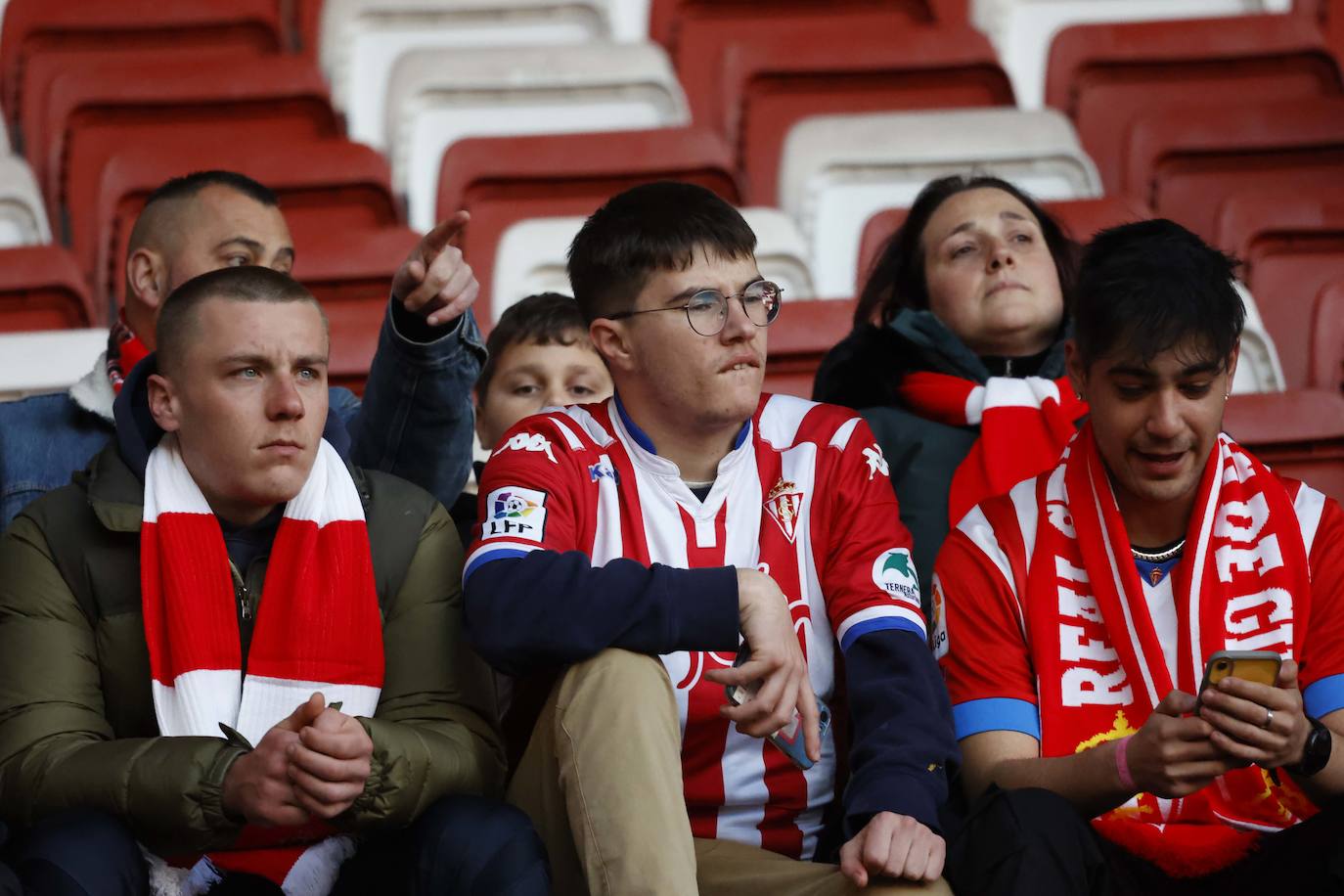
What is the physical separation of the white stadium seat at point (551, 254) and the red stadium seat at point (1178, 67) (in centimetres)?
104

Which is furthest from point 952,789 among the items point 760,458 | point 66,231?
point 66,231

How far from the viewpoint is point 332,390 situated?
287 cm

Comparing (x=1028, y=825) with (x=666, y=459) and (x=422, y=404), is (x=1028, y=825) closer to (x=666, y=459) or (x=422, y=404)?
(x=666, y=459)

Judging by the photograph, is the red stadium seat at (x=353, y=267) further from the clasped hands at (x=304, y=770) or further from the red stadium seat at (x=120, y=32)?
the clasped hands at (x=304, y=770)

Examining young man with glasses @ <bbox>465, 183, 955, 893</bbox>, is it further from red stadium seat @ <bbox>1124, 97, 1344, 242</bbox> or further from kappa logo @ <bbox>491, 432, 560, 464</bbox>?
red stadium seat @ <bbox>1124, 97, 1344, 242</bbox>

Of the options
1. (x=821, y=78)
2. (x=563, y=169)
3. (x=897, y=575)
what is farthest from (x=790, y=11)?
(x=897, y=575)

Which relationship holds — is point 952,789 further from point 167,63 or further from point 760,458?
point 167,63

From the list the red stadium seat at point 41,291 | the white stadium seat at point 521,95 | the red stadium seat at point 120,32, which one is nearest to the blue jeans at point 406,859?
the red stadium seat at point 41,291

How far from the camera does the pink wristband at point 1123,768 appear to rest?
6.23 ft

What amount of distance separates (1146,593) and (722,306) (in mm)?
615

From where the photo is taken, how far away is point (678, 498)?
2129 mm

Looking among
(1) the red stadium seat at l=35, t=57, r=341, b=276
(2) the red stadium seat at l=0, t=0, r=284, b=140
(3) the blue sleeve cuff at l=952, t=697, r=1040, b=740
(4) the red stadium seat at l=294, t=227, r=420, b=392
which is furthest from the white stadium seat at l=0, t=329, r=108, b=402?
(3) the blue sleeve cuff at l=952, t=697, r=1040, b=740

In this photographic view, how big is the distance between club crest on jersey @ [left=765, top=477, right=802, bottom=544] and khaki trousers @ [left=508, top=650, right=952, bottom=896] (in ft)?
1.03

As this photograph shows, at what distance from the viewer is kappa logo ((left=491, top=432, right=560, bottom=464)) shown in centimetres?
212
